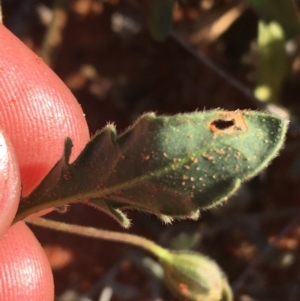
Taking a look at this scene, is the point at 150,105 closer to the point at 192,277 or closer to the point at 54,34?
the point at 54,34

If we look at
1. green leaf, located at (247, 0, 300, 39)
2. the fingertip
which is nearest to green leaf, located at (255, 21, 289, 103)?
green leaf, located at (247, 0, 300, 39)

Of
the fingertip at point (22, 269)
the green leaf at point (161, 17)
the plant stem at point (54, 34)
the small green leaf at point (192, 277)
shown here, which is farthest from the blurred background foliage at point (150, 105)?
the fingertip at point (22, 269)

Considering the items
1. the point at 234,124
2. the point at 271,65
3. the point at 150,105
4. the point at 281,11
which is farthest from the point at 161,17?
the point at 234,124

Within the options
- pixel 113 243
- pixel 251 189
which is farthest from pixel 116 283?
pixel 251 189

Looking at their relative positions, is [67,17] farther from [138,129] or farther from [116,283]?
[138,129]

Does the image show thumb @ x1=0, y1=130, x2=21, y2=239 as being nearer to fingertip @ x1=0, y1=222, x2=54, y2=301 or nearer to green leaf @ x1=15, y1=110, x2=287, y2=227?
green leaf @ x1=15, y1=110, x2=287, y2=227

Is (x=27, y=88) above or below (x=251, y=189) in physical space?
above

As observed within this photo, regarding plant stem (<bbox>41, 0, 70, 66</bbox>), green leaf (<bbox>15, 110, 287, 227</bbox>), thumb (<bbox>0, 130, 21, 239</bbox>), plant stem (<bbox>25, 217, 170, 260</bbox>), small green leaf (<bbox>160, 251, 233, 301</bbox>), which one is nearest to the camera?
green leaf (<bbox>15, 110, 287, 227</bbox>)
